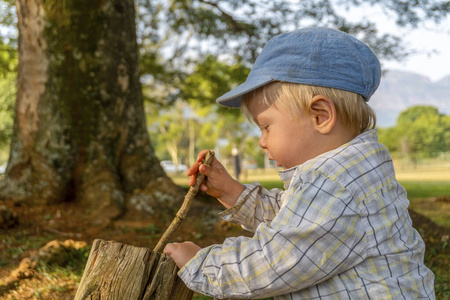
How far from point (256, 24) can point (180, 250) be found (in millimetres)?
7120

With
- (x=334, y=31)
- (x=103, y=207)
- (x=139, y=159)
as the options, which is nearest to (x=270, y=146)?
(x=334, y=31)

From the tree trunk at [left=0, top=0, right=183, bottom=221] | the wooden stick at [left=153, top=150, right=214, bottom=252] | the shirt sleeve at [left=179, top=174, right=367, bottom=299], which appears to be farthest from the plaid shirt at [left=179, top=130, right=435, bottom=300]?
the tree trunk at [left=0, top=0, right=183, bottom=221]

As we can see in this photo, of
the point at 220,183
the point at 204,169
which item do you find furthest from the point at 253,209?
the point at 204,169

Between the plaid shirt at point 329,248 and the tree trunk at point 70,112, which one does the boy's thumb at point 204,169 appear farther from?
the tree trunk at point 70,112

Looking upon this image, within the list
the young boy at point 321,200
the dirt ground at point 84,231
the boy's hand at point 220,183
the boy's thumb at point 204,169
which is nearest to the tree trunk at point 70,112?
the dirt ground at point 84,231

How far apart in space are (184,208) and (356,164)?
750mm

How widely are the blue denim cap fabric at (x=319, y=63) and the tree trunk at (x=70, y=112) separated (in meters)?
3.50

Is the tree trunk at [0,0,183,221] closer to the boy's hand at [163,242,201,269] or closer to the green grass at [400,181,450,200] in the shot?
the boy's hand at [163,242,201,269]

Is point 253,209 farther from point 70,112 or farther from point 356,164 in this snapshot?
point 70,112

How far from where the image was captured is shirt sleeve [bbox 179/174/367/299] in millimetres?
→ 1379

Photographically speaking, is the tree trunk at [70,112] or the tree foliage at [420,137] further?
the tree foliage at [420,137]

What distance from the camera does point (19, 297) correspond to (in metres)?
2.82

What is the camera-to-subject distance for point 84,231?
431cm

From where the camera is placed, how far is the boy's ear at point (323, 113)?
5.30 feet
